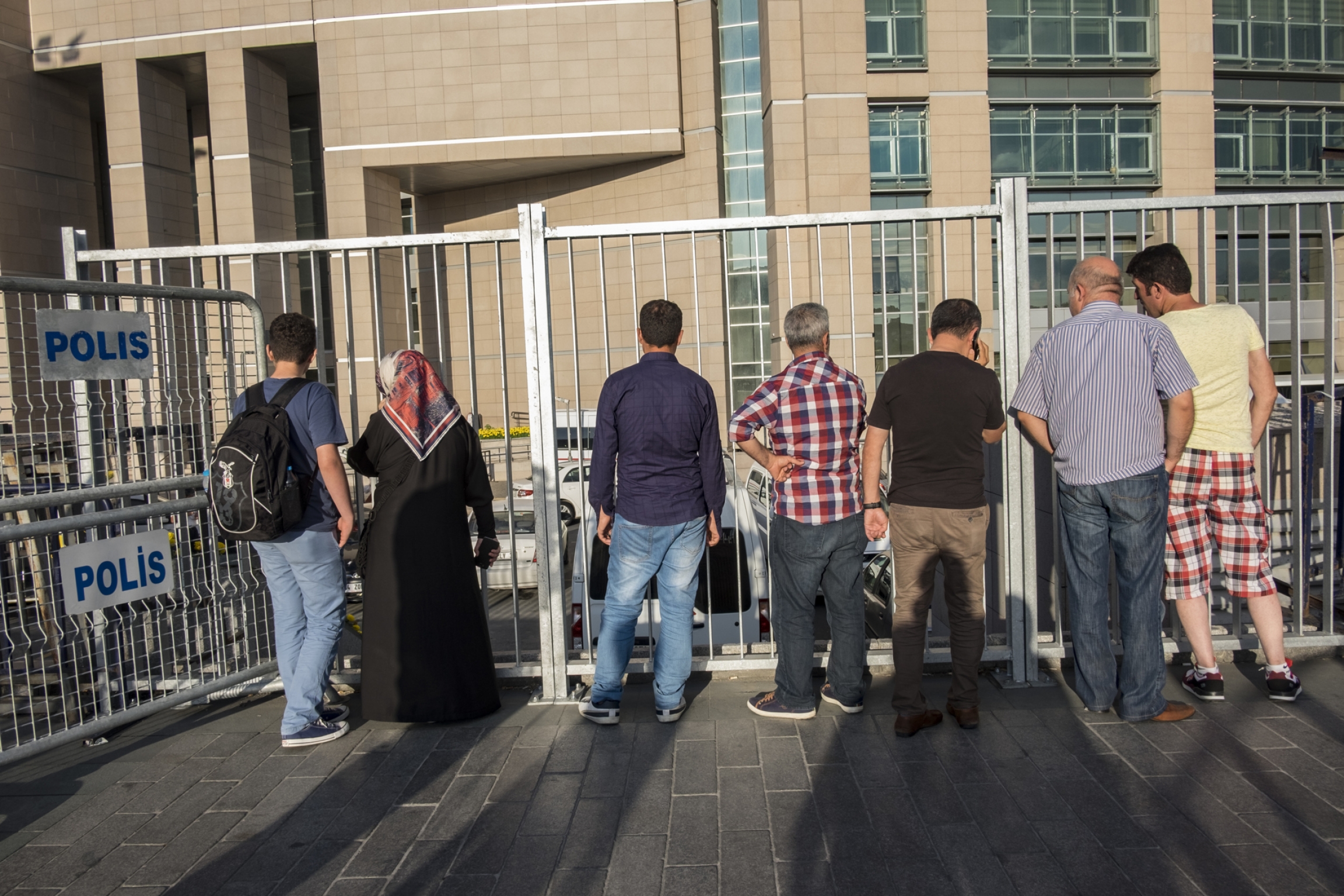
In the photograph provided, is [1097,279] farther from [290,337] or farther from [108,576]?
[108,576]

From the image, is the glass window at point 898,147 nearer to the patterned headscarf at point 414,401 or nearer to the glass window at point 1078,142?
the glass window at point 1078,142

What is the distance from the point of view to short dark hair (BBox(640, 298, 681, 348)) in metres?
4.27

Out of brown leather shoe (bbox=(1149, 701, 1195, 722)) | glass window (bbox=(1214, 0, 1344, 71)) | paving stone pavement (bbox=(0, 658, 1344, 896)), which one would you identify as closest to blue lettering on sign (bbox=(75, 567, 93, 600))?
paving stone pavement (bbox=(0, 658, 1344, 896))

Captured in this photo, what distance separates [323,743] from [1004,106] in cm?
2393

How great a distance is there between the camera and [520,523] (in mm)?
12164

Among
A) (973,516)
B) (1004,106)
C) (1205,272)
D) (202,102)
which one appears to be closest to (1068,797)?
(973,516)

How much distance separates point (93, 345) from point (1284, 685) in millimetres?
5705

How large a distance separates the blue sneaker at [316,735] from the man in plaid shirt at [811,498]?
206 cm

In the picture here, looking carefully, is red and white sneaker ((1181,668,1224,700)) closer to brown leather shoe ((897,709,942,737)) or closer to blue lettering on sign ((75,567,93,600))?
brown leather shoe ((897,709,942,737))

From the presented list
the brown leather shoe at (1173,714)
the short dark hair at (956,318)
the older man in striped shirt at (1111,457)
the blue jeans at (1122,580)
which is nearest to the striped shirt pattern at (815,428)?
the short dark hair at (956,318)

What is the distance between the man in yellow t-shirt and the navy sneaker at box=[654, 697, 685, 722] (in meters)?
2.38

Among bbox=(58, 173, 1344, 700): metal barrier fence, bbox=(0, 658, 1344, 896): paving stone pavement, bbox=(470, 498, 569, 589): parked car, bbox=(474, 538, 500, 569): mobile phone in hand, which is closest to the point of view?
bbox=(0, 658, 1344, 896): paving stone pavement

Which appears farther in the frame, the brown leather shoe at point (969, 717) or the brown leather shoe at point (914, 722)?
the brown leather shoe at point (969, 717)

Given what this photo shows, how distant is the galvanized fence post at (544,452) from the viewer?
4.66 metres
